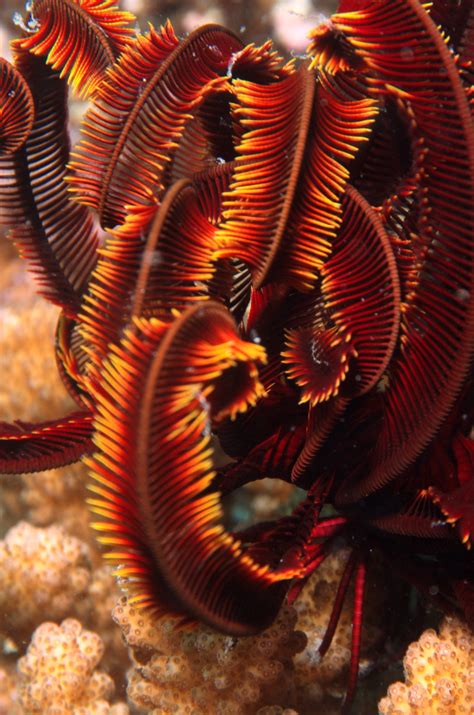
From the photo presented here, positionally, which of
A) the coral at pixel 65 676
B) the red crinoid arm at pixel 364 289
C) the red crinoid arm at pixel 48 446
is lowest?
the coral at pixel 65 676

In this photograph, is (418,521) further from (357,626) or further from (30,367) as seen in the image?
(30,367)

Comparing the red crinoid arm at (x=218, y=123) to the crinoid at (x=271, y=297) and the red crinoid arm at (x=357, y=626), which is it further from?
the red crinoid arm at (x=357, y=626)

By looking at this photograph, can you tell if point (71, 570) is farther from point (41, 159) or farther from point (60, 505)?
point (41, 159)

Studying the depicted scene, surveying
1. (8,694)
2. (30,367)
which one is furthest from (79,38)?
(8,694)

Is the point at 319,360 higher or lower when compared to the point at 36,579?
higher

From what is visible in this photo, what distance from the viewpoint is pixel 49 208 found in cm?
267

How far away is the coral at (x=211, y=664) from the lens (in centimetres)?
218

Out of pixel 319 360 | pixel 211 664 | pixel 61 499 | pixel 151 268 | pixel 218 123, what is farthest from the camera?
pixel 61 499

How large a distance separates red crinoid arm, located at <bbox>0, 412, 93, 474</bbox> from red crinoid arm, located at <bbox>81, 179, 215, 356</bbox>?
0.56m

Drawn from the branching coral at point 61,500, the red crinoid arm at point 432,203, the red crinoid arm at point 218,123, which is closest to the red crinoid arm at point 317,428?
Answer: the red crinoid arm at point 432,203

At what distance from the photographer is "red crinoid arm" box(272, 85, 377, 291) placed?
190cm

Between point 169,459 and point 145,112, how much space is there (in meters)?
1.28

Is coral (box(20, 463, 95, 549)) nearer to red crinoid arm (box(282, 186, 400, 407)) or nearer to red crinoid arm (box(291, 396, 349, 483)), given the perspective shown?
red crinoid arm (box(291, 396, 349, 483))

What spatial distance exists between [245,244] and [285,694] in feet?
5.47
